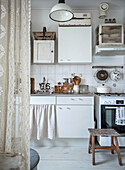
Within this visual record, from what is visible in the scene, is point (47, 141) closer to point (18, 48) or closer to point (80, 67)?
point (80, 67)

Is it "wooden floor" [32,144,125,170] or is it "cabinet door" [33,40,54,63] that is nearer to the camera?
"wooden floor" [32,144,125,170]

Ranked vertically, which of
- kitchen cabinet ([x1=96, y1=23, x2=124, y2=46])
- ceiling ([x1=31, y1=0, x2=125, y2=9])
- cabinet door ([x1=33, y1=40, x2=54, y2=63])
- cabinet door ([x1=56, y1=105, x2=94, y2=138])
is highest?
ceiling ([x1=31, y1=0, x2=125, y2=9])

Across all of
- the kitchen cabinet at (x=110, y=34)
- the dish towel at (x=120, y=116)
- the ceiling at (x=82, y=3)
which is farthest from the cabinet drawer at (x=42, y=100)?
the ceiling at (x=82, y=3)

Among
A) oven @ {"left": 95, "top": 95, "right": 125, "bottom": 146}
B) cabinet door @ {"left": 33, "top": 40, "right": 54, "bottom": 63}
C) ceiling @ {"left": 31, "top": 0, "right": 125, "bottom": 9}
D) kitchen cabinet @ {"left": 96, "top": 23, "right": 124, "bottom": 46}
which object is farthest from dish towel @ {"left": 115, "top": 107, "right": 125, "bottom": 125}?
ceiling @ {"left": 31, "top": 0, "right": 125, "bottom": 9}

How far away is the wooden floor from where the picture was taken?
1916 mm

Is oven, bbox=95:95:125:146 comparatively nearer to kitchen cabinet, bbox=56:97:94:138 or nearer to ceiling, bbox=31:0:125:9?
kitchen cabinet, bbox=56:97:94:138

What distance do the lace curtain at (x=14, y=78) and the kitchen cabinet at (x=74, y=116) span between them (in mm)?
1511

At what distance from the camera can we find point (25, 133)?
3.47 feet

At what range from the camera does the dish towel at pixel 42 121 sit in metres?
2.48

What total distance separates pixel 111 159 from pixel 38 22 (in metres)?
2.89

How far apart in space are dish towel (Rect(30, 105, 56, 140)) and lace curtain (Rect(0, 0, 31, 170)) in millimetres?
1418

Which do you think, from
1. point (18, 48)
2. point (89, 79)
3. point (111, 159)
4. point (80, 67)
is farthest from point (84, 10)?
point (111, 159)

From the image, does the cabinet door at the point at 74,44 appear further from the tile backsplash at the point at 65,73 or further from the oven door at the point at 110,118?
the oven door at the point at 110,118

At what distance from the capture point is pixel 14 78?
1.05m
